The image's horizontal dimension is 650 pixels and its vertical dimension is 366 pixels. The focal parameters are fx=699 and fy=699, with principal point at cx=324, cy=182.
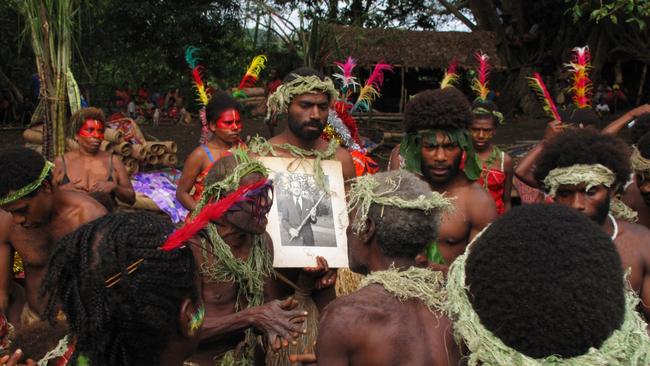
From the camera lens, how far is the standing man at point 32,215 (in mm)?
3779

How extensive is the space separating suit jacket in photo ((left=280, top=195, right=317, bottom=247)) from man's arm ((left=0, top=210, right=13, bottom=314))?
1.65 m

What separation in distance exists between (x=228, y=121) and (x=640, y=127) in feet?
12.0

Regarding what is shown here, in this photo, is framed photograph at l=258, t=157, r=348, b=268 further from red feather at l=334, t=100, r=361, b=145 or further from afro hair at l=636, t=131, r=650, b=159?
red feather at l=334, t=100, r=361, b=145

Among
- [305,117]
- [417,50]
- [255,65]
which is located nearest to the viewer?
[305,117]

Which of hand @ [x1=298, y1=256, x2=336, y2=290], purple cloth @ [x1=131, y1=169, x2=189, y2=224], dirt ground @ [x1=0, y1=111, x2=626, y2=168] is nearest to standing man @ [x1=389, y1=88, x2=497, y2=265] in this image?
hand @ [x1=298, y1=256, x2=336, y2=290]

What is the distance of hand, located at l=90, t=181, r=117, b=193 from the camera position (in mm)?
6590

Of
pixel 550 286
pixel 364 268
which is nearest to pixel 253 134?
pixel 364 268

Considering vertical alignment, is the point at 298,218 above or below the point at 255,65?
below

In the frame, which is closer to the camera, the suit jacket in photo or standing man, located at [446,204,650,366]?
standing man, located at [446,204,650,366]

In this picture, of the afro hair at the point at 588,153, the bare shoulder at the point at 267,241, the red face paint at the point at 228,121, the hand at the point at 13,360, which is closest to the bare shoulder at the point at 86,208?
the bare shoulder at the point at 267,241

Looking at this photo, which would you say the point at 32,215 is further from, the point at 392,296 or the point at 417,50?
the point at 417,50

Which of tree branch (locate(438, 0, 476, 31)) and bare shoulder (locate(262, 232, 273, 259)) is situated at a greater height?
tree branch (locate(438, 0, 476, 31))

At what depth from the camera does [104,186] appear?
6.65 m

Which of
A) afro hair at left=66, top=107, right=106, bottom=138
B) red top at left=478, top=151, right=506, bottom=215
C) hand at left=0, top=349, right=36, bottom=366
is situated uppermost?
afro hair at left=66, top=107, right=106, bottom=138
